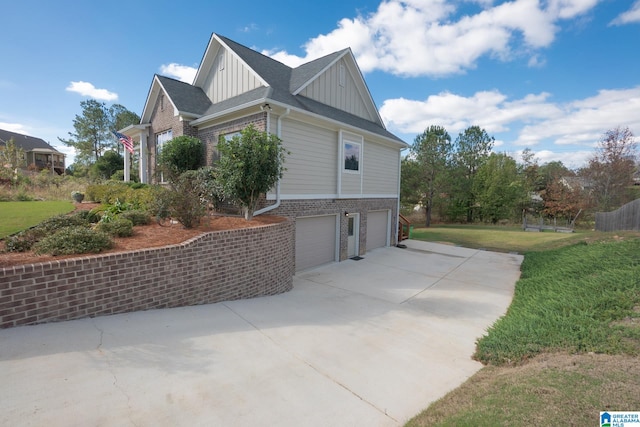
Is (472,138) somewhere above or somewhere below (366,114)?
above

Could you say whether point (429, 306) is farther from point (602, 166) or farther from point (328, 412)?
point (602, 166)

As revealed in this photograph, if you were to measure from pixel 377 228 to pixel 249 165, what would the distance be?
883 centimetres

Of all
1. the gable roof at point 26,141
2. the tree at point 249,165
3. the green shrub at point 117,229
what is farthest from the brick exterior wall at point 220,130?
the gable roof at point 26,141

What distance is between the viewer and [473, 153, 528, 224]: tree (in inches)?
1201

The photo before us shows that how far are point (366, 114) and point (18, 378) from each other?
14686mm

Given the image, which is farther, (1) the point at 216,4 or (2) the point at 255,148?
(1) the point at 216,4

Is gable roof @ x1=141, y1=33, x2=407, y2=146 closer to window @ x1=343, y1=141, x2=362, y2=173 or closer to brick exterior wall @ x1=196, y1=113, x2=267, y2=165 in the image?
brick exterior wall @ x1=196, y1=113, x2=267, y2=165

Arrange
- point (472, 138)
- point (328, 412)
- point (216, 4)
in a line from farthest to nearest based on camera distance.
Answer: point (472, 138), point (216, 4), point (328, 412)

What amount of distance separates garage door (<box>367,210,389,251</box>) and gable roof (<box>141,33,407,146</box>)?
3.88m

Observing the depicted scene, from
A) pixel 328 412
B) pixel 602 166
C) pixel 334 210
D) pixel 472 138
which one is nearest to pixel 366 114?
pixel 334 210

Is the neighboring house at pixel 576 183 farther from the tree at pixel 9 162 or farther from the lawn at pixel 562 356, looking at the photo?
the tree at pixel 9 162

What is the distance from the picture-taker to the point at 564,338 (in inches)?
169

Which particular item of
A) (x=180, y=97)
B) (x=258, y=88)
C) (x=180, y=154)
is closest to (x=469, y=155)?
(x=258, y=88)

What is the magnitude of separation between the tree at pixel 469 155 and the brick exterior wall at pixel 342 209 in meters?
19.5
